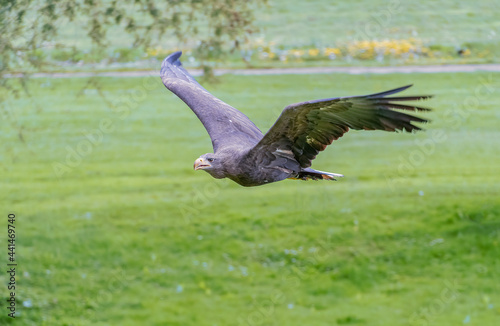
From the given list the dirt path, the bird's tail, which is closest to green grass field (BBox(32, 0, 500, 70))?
the dirt path

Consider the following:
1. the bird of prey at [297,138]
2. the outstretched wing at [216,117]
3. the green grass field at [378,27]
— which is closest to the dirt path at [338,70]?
the green grass field at [378,27]

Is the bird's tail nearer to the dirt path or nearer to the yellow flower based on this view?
the dirt path

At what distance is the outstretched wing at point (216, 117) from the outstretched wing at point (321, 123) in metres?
0.54

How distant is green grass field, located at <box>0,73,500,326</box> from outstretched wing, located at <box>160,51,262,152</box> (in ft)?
12.7

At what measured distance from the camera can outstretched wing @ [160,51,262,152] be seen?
696 centimetres

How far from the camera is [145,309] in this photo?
1162cm

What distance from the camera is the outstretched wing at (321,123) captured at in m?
5.63

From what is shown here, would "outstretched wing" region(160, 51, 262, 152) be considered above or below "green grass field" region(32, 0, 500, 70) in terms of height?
above

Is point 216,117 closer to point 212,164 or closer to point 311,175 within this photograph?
point 311,175

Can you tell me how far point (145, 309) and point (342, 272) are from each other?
3135mm

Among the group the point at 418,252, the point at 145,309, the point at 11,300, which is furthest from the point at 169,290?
the point at 418,252

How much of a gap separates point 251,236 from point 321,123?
6.82 m

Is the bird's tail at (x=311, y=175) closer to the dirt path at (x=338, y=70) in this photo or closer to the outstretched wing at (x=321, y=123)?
the outstretched wing at (x=321, y=123)

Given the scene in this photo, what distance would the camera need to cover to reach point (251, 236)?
12836mm
